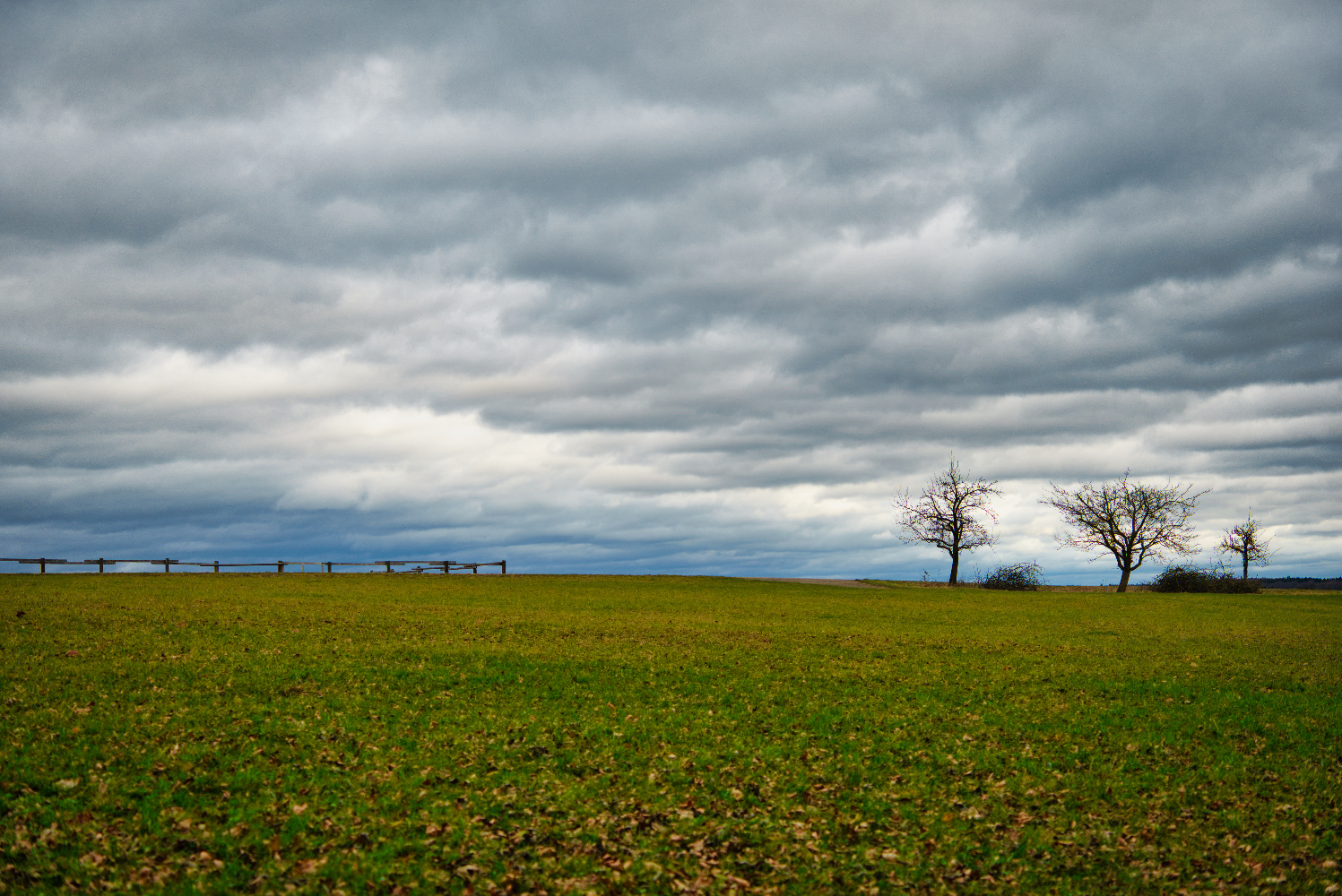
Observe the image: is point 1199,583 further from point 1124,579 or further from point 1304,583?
point 1304,583

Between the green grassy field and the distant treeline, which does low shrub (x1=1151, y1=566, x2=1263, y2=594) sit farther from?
the green grassy field

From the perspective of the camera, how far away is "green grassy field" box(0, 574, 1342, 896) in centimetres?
1212

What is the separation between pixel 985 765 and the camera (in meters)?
16.5

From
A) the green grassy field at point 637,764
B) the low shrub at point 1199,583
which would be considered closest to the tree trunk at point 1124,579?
the low shrub at point 1199,583

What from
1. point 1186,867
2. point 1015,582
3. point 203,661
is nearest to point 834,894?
point 1186,867

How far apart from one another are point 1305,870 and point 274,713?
19329mm

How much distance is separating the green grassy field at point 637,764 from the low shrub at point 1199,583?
53.7 meters

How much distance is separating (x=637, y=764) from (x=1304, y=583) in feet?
367

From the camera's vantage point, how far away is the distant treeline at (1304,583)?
88.9 meters

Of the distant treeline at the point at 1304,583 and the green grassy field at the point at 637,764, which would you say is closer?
the green grassy field at the point at 637,764

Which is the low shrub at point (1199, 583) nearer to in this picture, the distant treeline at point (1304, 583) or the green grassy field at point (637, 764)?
the distant treeline at point (1304, 583)

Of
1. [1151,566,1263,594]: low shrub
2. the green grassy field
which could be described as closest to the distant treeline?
[1151,566,1263,594]: low shrub

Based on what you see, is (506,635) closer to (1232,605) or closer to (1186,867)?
(1186,867)

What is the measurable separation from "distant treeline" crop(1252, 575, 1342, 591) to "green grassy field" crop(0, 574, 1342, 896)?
7563 centimetres
